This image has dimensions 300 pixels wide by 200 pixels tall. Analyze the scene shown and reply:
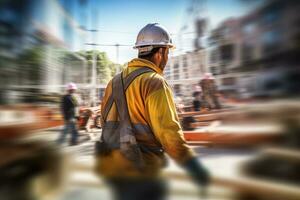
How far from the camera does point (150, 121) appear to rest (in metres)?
1.07

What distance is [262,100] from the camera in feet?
4.96

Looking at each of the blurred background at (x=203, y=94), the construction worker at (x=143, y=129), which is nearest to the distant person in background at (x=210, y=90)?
the blurred background at (x=203, y=94)

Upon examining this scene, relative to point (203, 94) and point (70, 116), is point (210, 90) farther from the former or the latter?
Answer: point (70, 116)

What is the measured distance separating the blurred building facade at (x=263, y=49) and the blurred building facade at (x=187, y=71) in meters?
0.24

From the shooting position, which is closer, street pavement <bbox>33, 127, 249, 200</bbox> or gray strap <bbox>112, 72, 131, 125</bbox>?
gray strap <bbox>112, 72, 131, 125</bbox>

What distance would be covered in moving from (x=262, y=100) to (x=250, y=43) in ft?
1.11

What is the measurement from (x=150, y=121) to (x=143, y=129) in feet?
0.13

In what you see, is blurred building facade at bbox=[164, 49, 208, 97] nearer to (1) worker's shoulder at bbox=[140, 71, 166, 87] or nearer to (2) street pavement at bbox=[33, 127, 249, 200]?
(2) street pavement at bbox=[33, 127, 249, 200]

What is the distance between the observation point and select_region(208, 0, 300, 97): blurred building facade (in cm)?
143

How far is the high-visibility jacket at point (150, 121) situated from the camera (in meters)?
1.03

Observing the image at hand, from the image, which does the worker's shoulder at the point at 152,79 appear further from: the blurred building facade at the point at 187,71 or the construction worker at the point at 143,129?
the blurred building facade at the point at 187,71

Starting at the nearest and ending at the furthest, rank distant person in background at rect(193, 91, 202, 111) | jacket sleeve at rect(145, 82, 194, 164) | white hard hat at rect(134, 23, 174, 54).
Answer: jacket sleeve at rect(145, 82, 194, 164) < white hard hat at rect(134, 23, 174, 54) < distant person in background at rect(193, 91, 202, 111)

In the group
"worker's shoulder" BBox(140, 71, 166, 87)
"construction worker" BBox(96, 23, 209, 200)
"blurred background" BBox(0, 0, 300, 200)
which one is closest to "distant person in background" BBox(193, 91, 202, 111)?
"blurred background" BBox(0, 0, 300, 200)

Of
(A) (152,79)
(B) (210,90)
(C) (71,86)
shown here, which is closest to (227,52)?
(B) (210,90)
